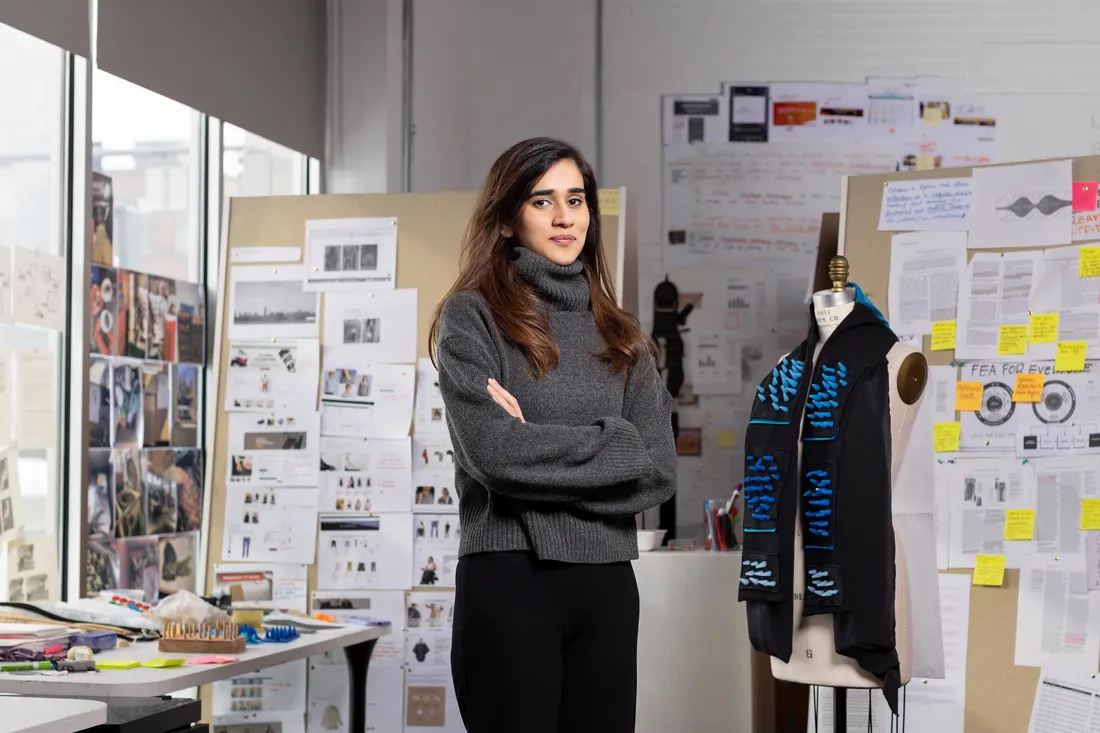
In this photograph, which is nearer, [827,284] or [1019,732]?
[1019,732]

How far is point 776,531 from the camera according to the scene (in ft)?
8.46

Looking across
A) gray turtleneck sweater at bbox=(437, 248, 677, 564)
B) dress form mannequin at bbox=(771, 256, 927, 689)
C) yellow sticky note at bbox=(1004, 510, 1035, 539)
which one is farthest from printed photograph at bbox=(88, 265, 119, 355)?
yellow sticky note at bbox=(1004, 510, 1035, 539)

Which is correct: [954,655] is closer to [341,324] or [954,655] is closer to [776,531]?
[776,531]

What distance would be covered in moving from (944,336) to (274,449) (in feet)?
6.70

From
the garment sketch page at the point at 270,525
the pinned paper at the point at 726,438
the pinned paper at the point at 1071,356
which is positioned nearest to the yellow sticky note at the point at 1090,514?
the pinned paper at the point at 1071,356

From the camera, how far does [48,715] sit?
1531mm

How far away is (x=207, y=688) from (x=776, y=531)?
205cm

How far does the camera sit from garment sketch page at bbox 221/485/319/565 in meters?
3.75

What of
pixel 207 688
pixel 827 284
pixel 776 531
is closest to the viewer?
pixel 776 531

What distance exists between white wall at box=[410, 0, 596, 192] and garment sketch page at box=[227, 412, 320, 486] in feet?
5.78

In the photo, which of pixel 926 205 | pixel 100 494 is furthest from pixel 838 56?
pixel 100 494

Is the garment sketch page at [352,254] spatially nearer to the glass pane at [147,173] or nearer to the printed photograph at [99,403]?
the glass pane at [147,173]

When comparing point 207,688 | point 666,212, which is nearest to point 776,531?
point 207,688

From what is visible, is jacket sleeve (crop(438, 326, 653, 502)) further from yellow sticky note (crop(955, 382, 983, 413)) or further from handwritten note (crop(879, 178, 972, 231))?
handwritten note (crop(879, 178, 972, 231))
